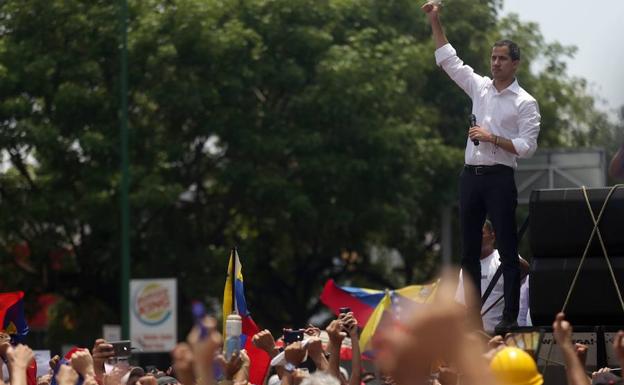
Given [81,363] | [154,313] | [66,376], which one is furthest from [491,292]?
[154,313]

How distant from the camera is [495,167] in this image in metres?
9.88

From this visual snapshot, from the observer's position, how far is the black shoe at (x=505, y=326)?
31.6ft

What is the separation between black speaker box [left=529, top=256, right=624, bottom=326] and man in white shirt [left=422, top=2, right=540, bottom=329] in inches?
6.5

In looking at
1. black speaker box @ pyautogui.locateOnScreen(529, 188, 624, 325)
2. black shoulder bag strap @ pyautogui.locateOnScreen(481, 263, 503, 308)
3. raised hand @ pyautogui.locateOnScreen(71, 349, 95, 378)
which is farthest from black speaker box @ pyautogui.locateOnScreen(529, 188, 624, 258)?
raised hand @ pyautogui.locateOnScreen(71, 349, 95, 378)

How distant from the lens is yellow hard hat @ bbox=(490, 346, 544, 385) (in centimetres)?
618

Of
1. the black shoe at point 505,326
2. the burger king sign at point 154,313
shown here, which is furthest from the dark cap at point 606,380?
the burger king sign at point 154,313

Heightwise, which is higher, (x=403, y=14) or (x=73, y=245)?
(x=403, y=14)

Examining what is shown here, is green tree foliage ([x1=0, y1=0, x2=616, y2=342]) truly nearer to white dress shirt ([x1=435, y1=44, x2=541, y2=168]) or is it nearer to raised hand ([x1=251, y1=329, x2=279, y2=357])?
white dress shirt ([x1=435, y1=44, x2=541, y2=168])

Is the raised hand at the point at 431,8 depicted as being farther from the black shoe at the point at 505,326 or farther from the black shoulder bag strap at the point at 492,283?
the black shoe at the point at 505,326

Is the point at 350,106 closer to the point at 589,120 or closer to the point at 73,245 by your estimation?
the point at 73,245

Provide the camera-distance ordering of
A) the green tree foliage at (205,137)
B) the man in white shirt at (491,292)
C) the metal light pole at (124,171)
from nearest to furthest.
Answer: the man in white shirt at (491,292) → the metal light pole at (124,171) → the green tree foliage at (205,137)

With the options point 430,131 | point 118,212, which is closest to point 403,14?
point 430,131

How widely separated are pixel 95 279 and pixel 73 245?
94 centimetres

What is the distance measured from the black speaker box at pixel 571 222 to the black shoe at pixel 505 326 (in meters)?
0.42
